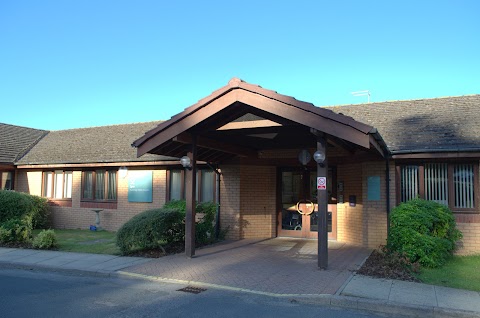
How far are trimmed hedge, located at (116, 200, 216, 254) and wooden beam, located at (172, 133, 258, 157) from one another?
2139 mm

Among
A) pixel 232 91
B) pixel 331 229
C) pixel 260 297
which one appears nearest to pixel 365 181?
pixel 331 229

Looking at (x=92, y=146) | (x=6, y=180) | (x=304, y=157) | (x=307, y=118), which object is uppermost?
(x=92, y=146)

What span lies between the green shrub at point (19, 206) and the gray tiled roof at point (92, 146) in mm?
1954

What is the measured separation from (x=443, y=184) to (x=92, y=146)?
45.7ft

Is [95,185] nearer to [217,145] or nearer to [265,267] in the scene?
[217,145]

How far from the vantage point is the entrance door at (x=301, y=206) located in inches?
521

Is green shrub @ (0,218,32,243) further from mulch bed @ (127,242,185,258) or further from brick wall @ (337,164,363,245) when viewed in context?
brick wall @ (337,164,363,245)

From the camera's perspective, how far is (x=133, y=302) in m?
6.52

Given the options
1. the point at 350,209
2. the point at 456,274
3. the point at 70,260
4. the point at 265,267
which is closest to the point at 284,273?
the point at 265,267

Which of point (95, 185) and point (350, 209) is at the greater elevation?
point (95, 185)

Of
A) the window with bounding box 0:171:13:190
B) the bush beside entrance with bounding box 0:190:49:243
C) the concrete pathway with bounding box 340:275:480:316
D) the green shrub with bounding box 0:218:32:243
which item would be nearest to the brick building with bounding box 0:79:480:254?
the window with bounding box 0:171:13:190

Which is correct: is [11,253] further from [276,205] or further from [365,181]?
[365,181]

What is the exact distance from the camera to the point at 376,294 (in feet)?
22.0

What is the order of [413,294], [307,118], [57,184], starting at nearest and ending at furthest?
1. [413,294]
2. [307,118]
3. [57,184]
